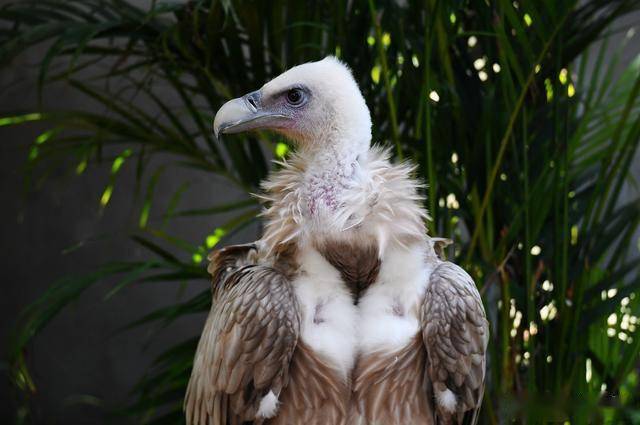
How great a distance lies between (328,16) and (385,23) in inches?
11.0

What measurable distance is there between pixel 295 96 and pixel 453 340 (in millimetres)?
361

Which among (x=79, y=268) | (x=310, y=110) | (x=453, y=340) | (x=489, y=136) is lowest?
(x=79, y=268)

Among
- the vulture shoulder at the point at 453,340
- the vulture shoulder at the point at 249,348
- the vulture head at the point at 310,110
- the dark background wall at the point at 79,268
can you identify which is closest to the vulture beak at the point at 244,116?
the vulture head at the point at 310,110

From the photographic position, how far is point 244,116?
997mm

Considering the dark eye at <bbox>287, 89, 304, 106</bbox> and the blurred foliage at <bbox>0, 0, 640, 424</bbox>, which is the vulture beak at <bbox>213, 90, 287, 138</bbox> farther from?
the blurred foliage at <bbox>0, 0, 640, 424</bbox>

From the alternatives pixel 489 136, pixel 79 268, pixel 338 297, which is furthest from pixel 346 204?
pixel 79 268

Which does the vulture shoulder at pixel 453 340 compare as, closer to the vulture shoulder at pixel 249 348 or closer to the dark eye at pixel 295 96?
the vulture shoulder at pixel 249 348

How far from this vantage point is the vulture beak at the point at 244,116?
977 millimetres

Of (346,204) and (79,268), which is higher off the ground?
(346,204)

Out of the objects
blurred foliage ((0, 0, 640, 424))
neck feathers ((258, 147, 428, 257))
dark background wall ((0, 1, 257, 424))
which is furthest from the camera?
dark background wall ((0, 1, 257, 424))

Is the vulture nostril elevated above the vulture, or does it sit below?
above

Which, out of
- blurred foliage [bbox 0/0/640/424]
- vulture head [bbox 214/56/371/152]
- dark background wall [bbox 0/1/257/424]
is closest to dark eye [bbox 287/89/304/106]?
vulture head [bbox 214/56/371/152]

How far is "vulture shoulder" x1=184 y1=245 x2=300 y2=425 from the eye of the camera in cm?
96

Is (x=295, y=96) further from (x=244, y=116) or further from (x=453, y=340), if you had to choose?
(x=453, y=340)
